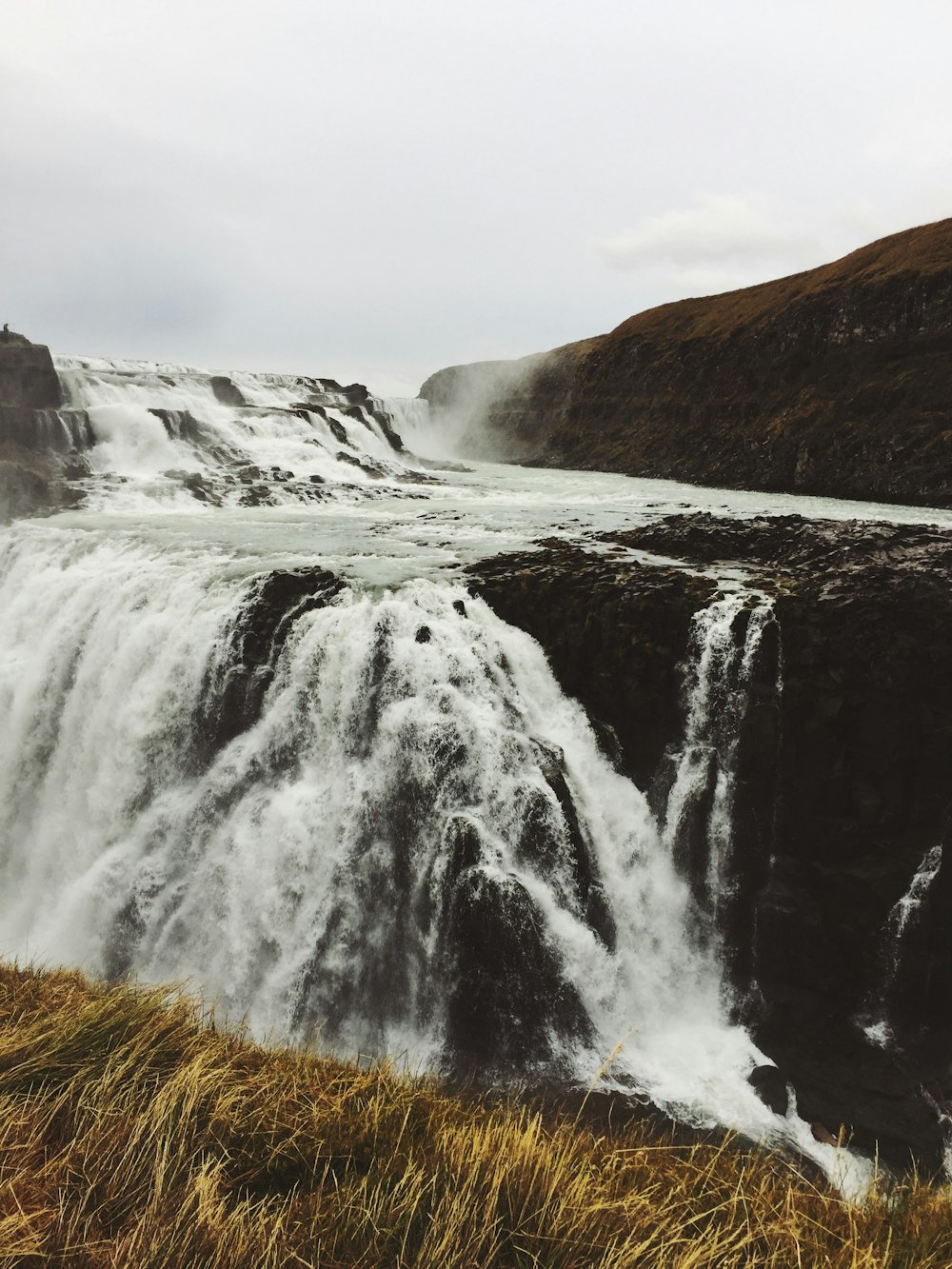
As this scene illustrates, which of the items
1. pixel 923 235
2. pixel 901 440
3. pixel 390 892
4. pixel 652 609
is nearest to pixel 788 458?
pixel 901 440

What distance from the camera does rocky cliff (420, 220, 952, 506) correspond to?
25.6 meters

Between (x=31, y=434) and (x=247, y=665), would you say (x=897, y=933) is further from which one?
(x=31, y=434)

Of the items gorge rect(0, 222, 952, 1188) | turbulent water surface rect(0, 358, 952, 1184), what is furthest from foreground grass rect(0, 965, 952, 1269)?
gorge rect(0, 222, 952, 1188)

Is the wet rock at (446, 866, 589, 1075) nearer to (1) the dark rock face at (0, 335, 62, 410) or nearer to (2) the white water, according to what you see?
(2) the white water

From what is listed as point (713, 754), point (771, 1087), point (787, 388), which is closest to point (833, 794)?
point (713, 754)

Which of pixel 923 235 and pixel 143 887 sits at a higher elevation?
pixel 923 235

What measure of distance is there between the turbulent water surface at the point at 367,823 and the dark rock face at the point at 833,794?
361 millimetres

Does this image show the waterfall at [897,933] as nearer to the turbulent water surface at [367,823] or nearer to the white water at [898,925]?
the white water at [898,925]

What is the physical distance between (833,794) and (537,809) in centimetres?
375

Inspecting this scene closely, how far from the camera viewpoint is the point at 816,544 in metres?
12.8

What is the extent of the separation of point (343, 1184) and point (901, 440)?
91.6 ft

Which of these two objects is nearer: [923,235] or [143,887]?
[143,887]

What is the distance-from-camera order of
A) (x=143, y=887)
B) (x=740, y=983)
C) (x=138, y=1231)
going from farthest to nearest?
(x=143, y=887) < (x=740, y=983) < (x=138, y=1231)

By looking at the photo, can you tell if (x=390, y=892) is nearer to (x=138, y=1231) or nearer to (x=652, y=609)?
(x=652, y=609)
